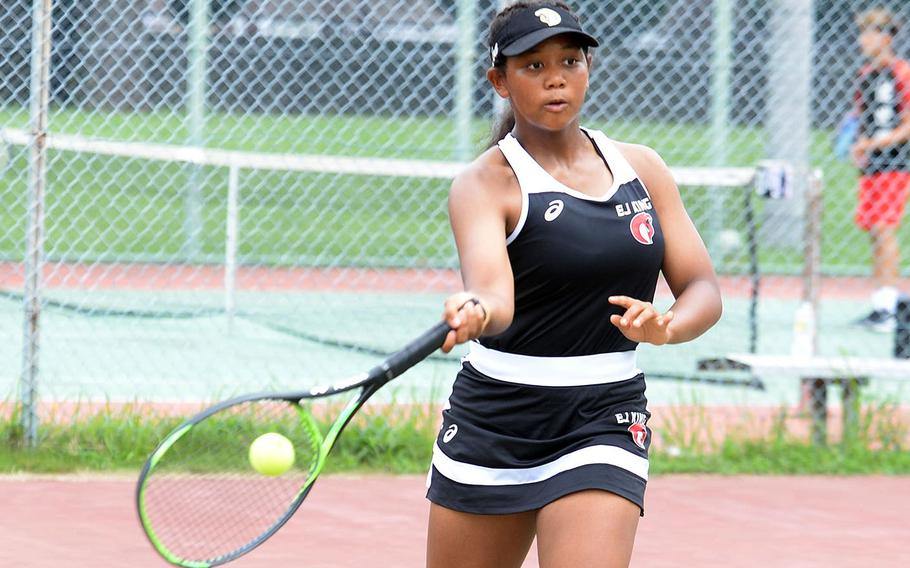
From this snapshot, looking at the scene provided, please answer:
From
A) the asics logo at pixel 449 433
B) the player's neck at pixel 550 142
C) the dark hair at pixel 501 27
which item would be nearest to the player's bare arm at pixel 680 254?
the player's neck at pixel 550 142

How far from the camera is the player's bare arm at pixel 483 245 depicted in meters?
2.90

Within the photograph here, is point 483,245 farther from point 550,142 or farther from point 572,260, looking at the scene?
point 550,142

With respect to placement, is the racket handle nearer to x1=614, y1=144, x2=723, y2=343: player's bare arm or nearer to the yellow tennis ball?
the yellow tennis ball

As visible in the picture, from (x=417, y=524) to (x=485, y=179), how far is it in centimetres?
243

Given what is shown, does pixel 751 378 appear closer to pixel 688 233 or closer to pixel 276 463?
pixel 688 233

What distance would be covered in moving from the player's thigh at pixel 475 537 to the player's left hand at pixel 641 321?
496 millimetres

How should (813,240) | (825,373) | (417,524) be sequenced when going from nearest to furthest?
(417,524), (825,373), (813,240)

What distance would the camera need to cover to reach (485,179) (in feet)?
10.8

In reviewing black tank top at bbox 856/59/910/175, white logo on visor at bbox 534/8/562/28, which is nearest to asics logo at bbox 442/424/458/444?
white logo on visor at bbox 534/8/562/28

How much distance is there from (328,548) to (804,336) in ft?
8.97

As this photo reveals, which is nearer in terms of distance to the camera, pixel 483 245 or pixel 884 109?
pixel 483 245

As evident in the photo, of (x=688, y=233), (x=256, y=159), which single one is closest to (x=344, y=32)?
(x=256, y=159)

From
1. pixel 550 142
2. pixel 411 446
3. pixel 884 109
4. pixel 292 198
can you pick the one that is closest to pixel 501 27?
pixel 550 142

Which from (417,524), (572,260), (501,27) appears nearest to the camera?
(572,260)
